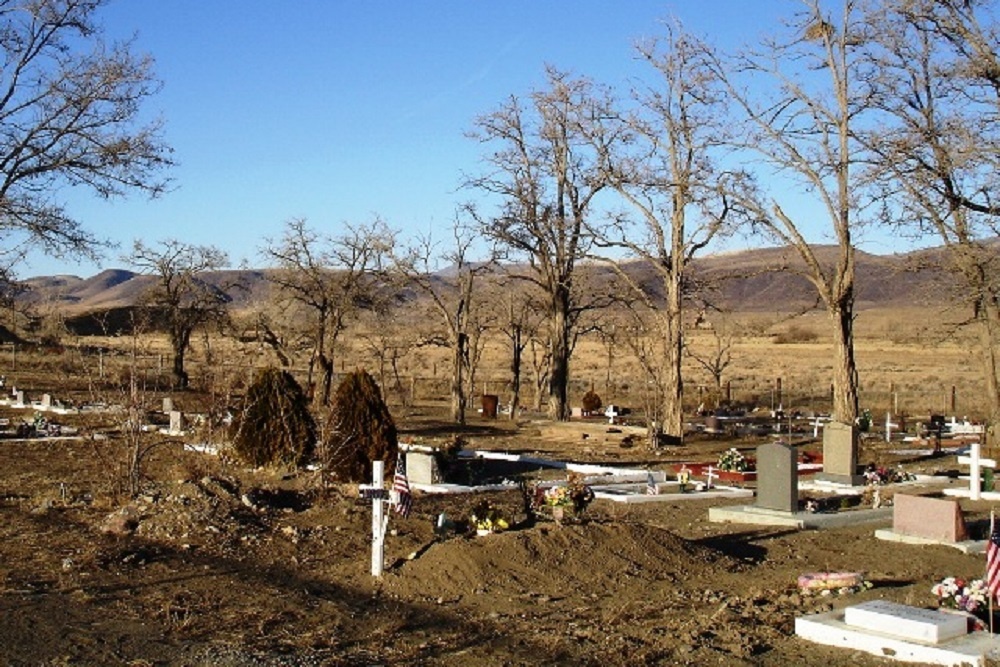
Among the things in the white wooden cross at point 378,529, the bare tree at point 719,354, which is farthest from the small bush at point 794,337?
the white wooden cross at point 378,529

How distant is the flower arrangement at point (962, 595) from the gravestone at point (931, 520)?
382 cm

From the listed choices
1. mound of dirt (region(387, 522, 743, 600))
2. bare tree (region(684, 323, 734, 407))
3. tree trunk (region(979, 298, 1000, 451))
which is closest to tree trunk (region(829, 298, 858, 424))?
tree trunk (region(979, 298, 1000, 451))

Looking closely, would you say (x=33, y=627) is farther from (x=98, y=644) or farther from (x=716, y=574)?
(x=716, y=574)

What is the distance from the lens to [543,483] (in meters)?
18.3

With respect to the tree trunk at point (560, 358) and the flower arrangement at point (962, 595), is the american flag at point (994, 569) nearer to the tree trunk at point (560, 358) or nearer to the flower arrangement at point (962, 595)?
the flower arrangement at point (962, 595)

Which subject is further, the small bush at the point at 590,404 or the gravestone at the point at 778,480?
the small bush at the point at 590,404

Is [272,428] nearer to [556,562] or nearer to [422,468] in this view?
[422,468]

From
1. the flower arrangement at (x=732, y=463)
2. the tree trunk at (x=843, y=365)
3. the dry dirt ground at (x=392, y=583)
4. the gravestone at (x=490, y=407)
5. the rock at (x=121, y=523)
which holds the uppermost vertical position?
the tree trunk at (x=843, y=365)

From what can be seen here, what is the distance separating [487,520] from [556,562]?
1186 millimetres

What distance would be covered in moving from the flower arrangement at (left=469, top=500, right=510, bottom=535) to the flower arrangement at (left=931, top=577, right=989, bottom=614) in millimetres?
4379

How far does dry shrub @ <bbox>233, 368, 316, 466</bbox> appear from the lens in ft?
63.8

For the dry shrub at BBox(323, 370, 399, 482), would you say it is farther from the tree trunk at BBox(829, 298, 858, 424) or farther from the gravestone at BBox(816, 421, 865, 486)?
the tree trunk at BBox(829, 298, 858, 424)

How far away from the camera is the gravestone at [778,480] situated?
1569 centimetres

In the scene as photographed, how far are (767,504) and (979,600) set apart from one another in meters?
6.27
